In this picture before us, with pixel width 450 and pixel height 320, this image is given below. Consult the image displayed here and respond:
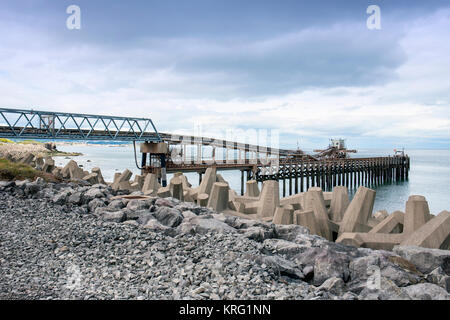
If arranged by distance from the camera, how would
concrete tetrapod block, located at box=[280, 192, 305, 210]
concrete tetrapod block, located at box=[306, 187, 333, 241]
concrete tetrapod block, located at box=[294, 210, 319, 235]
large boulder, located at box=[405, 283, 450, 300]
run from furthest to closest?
1. concrete tetrapod block, located at box=[280, 192, 305, 210]
2. concrete tetrapod block, located at box=[306, 187, 333, 241]
3. concrete tetrapod block, located at box=[294, 210, 319, 235]
4. large boulder, located at box=[405, 283, 450, 300]

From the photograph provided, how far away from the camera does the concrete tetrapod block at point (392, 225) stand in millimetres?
7201

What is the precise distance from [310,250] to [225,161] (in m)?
37.8

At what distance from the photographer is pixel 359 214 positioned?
7.65m

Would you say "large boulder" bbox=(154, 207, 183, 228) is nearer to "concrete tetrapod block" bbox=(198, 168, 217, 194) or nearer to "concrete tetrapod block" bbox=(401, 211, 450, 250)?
"concrete tetrapod block" bbox=(401, 211, 450, 250)

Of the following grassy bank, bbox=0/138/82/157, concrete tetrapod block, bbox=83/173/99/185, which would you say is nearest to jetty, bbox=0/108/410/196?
grassy bank, bbox=0/138/82/157

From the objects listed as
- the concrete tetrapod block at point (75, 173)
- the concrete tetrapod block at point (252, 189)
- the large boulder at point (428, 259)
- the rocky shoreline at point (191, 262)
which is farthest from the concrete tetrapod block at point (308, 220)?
the concrete tetrapod block at point (75, 173)

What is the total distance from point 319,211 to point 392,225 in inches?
57.3

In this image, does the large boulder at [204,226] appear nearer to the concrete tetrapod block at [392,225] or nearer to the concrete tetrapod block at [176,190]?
the concrete tetrapod block at [392,225]

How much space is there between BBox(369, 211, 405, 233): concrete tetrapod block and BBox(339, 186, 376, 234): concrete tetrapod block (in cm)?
35

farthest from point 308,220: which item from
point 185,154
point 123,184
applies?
point 185,154

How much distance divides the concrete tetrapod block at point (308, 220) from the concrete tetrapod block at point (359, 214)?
712 mm

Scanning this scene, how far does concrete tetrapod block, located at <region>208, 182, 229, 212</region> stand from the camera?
8.70 meters
